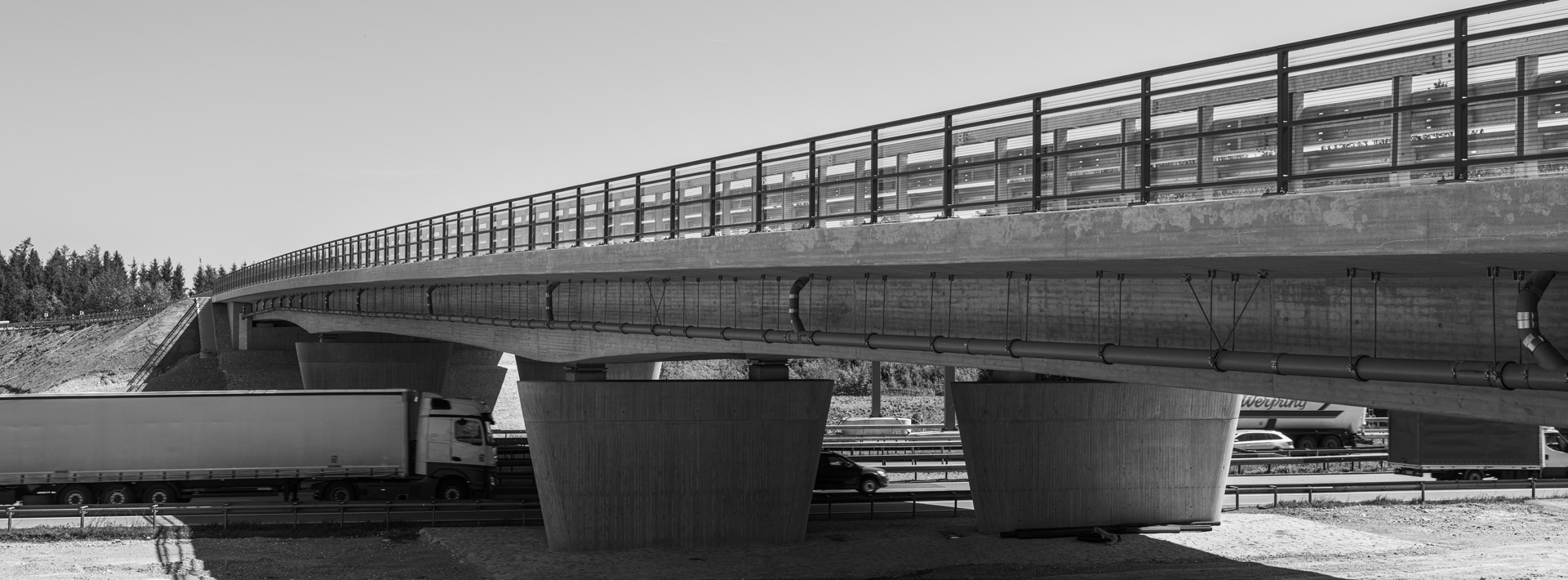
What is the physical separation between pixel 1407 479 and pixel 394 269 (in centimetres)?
2970

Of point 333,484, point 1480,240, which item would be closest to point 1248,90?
point 1480,240

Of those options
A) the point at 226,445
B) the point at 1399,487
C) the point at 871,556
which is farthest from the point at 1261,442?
the point at 226,445

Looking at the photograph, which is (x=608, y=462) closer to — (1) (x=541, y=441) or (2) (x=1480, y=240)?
(1) (x=541, y=441)

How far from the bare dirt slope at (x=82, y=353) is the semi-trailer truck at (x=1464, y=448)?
58.2m

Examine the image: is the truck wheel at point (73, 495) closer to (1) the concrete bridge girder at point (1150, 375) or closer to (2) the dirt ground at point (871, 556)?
(2) the dirt ground at point (871, 556)

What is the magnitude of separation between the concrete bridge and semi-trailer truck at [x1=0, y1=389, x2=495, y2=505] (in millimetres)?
3992

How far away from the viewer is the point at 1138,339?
1302 cm

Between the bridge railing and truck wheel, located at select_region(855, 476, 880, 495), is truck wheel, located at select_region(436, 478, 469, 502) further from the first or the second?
the bridge railing

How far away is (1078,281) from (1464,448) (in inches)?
1128

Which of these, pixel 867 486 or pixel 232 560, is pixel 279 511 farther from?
pixel 867 486

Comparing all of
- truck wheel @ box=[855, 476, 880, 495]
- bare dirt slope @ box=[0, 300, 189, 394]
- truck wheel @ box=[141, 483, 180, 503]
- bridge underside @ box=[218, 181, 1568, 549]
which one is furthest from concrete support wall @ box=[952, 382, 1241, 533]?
bare dirt slope @ box=[0, 300, 189, 394]

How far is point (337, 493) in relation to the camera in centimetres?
3148

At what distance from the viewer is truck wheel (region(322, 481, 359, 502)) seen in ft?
103

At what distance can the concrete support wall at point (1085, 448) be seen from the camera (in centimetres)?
2597
